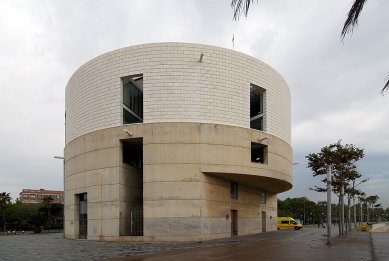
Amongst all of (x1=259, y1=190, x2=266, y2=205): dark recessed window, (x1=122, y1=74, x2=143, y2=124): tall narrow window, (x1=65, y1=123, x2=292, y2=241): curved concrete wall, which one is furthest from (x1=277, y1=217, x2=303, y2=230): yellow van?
(x1=122, y1=74, x2=143, y2=124): tall narrow window

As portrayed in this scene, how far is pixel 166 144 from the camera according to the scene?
32.2 meters

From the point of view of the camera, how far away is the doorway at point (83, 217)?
3681 cm

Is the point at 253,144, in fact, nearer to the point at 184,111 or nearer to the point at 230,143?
the point at 230,143

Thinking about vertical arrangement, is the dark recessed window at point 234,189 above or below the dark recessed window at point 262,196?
above

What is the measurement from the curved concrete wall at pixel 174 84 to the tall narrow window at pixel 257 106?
1964 millimetres

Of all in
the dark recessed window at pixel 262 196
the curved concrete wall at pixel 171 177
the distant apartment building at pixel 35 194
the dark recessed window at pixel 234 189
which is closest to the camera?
the curved concrete wall at pixel 171 177

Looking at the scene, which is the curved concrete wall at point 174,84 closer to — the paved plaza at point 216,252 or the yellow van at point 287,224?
the paved plaza at point 216,252

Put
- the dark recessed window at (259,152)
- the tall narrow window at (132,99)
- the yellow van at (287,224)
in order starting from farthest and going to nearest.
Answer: the yellow van at (287,224) → the dark recessed window at (259,152) → the tall narrow window at (132,99)

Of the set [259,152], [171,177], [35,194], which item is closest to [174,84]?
[171,177]

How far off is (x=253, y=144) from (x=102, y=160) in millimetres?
12025

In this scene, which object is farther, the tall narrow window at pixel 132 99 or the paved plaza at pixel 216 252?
the tall narrow window at pixel 132 99

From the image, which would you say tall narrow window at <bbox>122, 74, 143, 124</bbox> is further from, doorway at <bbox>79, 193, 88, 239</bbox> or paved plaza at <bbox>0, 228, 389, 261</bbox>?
paved plaza at <bbox>0, 228, 389, 261</bbox>

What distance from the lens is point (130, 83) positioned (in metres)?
36.7

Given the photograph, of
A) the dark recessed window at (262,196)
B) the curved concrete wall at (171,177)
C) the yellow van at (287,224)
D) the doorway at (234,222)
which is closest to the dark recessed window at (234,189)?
the curved concrete wall at (171,177)
